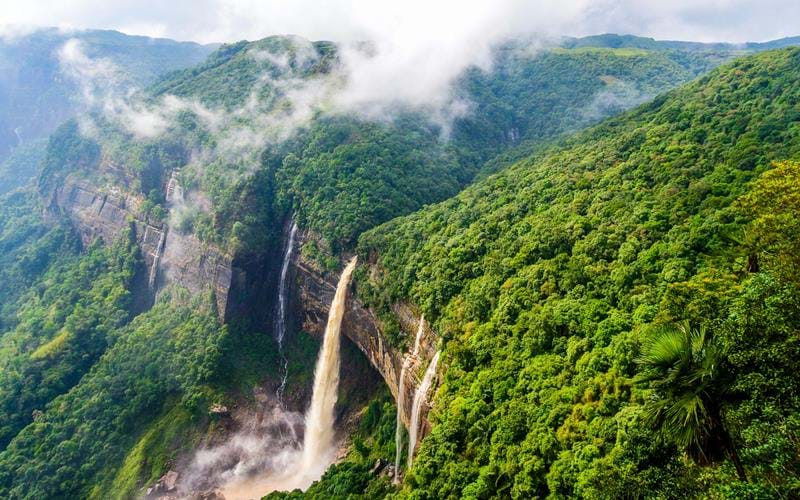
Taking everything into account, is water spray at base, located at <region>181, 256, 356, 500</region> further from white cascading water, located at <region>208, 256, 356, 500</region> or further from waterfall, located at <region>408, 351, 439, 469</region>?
waterfall, located at <region>408, 351, 439, 469</region>

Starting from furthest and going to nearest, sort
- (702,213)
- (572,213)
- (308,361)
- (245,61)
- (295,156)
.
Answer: (245,61) < (295,156) < (308,361) < (572,213) < (702,213)

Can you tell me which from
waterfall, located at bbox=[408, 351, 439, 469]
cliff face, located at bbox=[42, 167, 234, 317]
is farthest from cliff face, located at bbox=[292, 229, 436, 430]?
cliff face, located at bbox=[42, 167, 234, 317]

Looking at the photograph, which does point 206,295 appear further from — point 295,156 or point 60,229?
point 60,229

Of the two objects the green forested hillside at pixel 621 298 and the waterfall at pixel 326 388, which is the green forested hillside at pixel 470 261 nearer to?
the green forested hillside at pixel 621 298

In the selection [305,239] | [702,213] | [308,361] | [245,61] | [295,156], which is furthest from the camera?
[245,61]

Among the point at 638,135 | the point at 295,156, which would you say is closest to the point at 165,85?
the point at 295,156

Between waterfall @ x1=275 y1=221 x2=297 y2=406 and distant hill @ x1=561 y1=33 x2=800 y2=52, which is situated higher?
distant hill @ x1=561 y1=33 x2=800 y2=52

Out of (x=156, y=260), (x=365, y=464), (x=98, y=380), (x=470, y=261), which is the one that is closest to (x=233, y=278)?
(x=156, y=260)
